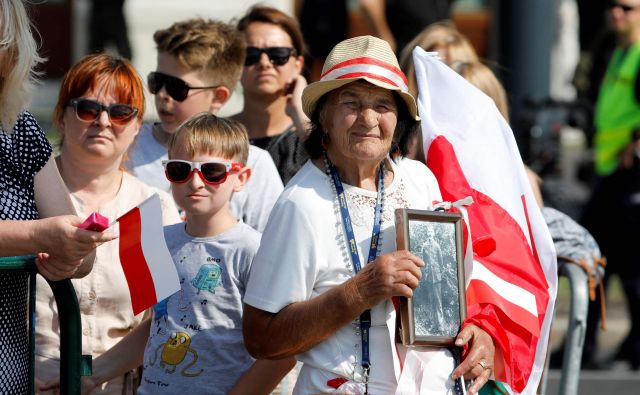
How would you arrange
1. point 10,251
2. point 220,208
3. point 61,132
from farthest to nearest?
1. point 61,132
2. point 220,208
3. point 10,251

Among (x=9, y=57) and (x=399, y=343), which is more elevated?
(x=9, y=57)

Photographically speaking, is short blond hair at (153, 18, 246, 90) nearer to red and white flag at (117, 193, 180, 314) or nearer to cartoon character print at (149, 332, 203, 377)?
cartoon character print at (149, 332, 203, 377)

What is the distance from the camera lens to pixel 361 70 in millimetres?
3916

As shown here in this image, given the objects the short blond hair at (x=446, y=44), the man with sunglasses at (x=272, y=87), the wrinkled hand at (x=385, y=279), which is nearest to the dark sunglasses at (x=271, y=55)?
the man with sunglasses at (x=272, y=87)

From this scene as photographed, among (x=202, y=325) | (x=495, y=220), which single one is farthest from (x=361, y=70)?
(x=202, y=325)

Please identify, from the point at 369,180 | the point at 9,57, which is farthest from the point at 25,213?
the point at 369,180

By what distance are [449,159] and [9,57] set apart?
160 centimetres

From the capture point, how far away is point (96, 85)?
15.0 feet

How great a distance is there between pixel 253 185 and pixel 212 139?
673mm

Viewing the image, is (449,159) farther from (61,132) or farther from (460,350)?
(61,132)

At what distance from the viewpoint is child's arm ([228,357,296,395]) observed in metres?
4.17

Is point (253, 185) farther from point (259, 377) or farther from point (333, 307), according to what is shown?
point (333, 307)

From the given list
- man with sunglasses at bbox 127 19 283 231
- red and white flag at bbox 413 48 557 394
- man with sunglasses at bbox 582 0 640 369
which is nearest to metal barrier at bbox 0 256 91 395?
red and white flag at bbox 413 48 557 394

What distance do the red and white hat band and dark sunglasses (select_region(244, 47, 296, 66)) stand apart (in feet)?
6.00
